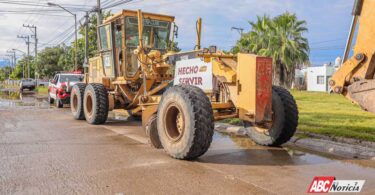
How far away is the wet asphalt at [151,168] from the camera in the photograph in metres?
4.97

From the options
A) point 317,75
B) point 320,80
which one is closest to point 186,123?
point 320,80

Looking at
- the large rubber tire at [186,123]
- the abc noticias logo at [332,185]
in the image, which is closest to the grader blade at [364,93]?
the abc noticias logo at [332,185]

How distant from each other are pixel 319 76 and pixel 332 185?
44015 mm

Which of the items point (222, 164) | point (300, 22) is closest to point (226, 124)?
point (222, 164)

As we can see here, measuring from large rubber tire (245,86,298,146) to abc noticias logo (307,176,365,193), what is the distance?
192cm

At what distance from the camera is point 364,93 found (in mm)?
5008

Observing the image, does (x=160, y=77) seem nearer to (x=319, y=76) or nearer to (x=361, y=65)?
(x=361, y=65)

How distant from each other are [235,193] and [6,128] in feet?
26.9

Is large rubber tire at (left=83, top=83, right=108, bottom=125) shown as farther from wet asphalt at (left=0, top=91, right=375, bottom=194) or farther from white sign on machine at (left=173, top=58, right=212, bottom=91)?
white sign on machine at (left=173, top=58, right=212, bottom=91)

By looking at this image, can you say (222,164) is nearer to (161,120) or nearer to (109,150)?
(161,120)

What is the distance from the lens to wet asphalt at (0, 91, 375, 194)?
4969 millimetres

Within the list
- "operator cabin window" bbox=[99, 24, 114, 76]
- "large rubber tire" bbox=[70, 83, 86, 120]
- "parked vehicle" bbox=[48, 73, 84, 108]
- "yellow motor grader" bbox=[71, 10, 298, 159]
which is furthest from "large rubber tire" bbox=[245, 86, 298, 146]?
"parked vehicle" bbox=[48, 73, 84, 108]

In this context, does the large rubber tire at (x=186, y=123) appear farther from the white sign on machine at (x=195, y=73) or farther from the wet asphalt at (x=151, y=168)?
the white sign on machine at (x=195, y=73)

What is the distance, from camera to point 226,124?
10.9 metres
